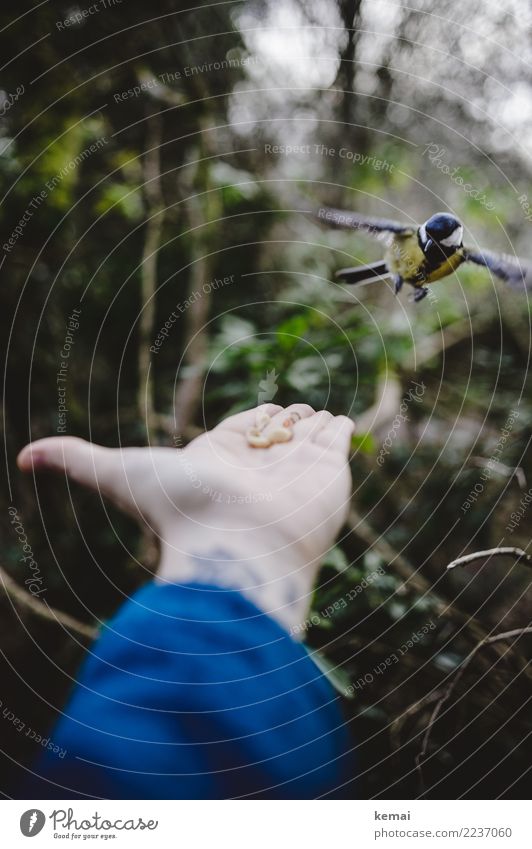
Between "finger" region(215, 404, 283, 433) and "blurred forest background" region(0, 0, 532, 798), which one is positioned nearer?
"finger" region(215, 404, 283, 433)

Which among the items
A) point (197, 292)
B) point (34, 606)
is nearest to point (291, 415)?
point (34, 606)

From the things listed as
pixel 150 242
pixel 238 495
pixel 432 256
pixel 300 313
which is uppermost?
pixel 150 242

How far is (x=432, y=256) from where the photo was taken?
16.3 inches

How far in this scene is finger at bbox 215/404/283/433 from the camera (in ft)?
1.44

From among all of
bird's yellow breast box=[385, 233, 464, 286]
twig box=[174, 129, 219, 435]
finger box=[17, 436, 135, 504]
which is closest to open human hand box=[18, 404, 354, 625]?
finger box=[17, 436, 135, 504]

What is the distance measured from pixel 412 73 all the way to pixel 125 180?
0.41m

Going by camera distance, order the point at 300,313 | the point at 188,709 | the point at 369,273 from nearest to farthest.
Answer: the point at 188,709
the point at 369,273
the point at 300,313

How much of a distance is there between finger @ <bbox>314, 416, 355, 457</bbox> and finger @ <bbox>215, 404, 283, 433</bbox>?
0.04 metres

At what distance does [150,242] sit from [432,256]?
48 centimetres

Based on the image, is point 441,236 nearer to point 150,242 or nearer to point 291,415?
point 291,415

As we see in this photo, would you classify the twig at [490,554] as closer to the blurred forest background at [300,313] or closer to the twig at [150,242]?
the blurred forest background at [300,313]

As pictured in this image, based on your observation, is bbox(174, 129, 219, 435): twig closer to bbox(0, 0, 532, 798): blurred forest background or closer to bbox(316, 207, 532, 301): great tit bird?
bbox(0, 0, 532, 798): blurred forest background

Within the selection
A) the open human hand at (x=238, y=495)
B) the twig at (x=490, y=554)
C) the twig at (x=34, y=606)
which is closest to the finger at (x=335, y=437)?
the open human hand at (x=238, y=495)

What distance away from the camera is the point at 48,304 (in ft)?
2.52
